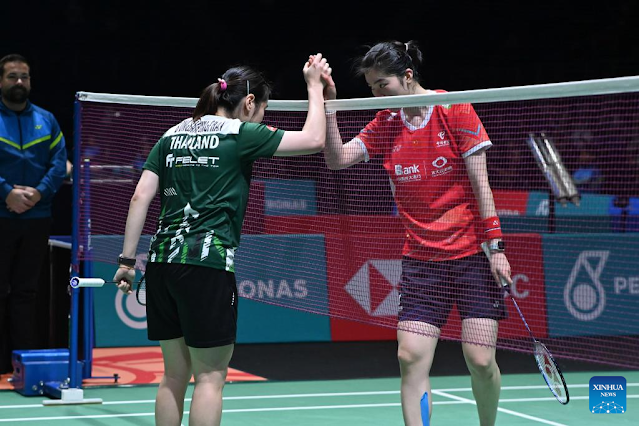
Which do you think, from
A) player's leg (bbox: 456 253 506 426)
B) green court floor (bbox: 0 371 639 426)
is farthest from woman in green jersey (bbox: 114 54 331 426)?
green court floor (bbox: 0 371 639 426)

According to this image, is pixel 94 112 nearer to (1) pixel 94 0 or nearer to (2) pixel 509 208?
(2) pixel 509 208

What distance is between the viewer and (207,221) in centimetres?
377

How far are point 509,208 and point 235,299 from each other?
6.54 meters

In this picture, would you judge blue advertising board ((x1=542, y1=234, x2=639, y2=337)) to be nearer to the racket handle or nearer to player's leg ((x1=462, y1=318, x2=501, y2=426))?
player's leg ((x1=462, y1=318, x2=501, y2=426))

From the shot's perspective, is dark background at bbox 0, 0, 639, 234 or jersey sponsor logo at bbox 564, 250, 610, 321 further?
dark background at bbox 0, 0, 639, 234

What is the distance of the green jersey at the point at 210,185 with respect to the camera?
3746 millimetres

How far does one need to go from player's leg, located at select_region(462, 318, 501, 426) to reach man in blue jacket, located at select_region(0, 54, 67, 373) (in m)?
4.09

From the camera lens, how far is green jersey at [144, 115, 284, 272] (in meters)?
3.75

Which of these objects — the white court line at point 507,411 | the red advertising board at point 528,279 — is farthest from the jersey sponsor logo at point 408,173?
the red advertising board at point 528,279

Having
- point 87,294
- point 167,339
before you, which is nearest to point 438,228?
point 167,339

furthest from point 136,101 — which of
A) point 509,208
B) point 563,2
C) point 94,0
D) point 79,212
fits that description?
point 563,2

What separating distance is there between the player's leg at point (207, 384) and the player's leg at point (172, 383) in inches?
5.7

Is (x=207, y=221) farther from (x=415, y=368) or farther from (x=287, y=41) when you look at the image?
(x=287, y=41)

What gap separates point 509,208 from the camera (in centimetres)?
1004
